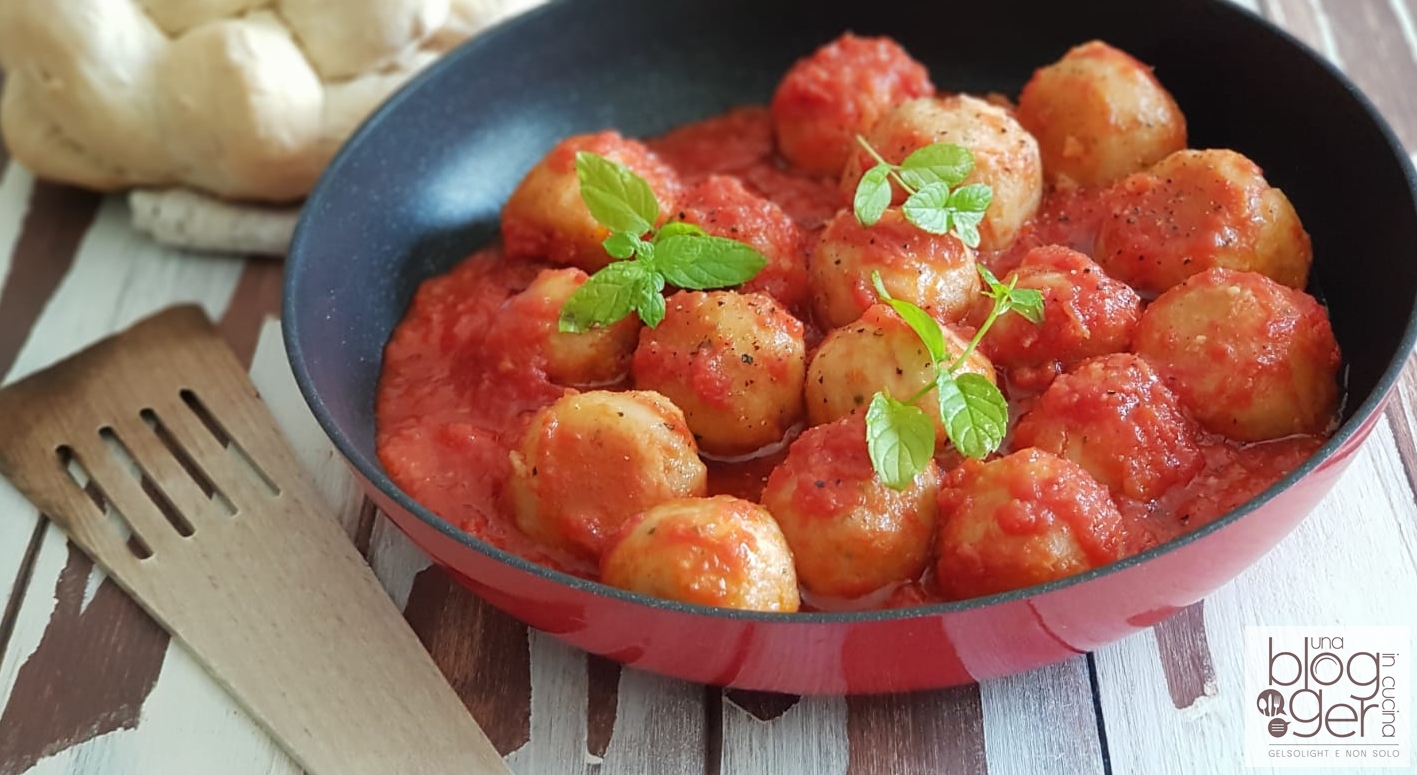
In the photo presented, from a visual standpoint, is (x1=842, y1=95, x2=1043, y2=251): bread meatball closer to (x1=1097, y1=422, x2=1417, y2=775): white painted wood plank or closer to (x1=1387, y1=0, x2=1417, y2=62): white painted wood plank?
(x1=1097, y1=422, x2=1417, y2=775): white painted wood plank

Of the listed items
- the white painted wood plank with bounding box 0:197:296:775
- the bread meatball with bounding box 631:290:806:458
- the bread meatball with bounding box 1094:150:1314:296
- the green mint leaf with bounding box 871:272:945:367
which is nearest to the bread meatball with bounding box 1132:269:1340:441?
the bread meatball with bounding box 1094:150:1314:296

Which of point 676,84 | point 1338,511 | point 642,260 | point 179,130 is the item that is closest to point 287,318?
point 642,260

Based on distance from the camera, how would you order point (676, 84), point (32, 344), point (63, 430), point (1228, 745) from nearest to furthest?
point (1228, 745) → point (63, 430) → point (32, 344) → point (676, 84)

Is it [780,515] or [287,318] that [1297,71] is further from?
[287,318]

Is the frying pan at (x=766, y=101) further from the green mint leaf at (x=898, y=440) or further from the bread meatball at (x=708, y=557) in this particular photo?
the green mint leaf at (x=898, y=440)

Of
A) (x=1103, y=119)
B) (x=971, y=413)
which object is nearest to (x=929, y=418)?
(x=971, y=413)


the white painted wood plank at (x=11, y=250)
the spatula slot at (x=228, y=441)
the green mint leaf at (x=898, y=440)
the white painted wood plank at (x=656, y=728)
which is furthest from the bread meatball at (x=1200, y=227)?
the white painted wood plank at (x=11, y=250)
